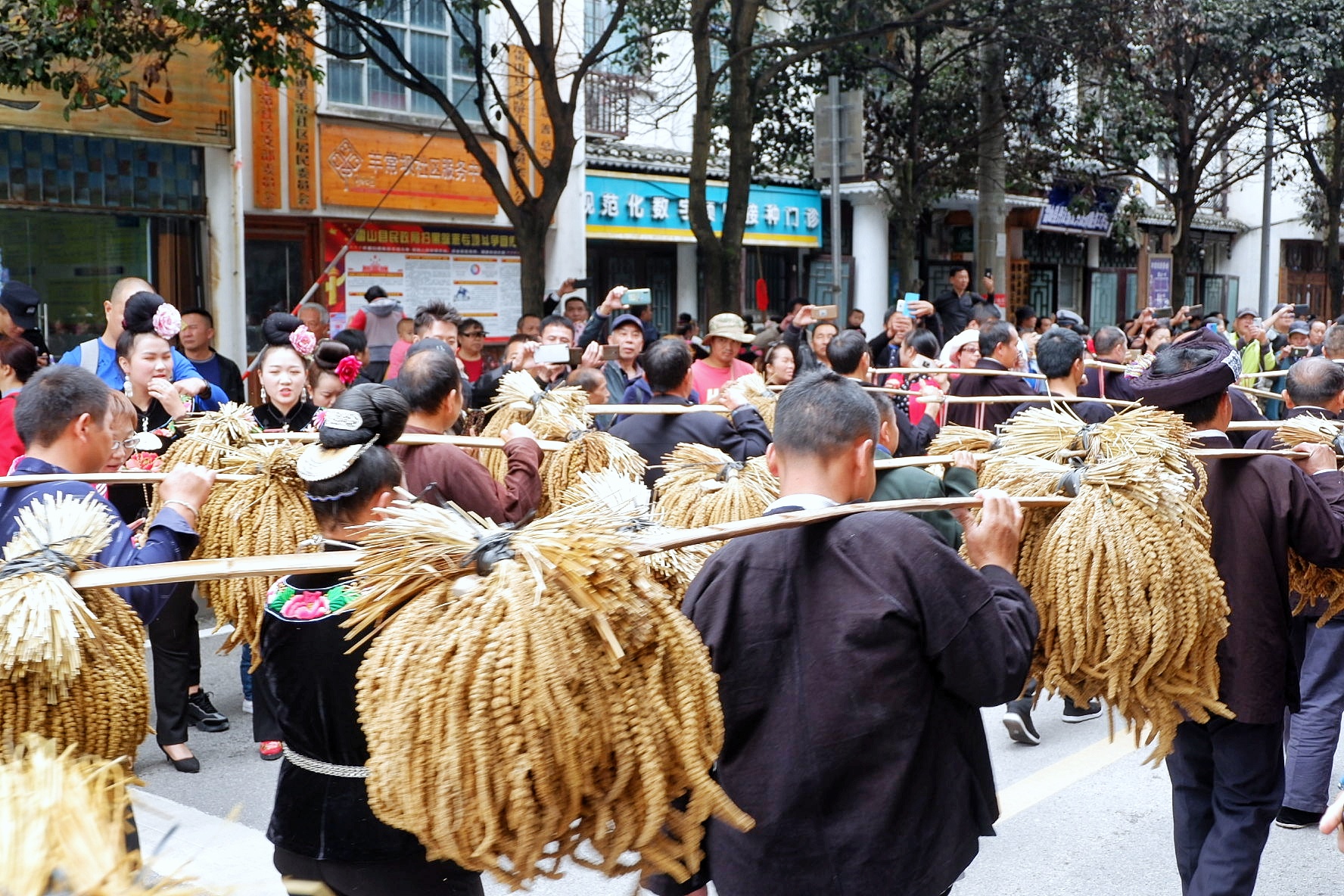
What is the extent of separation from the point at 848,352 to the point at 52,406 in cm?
454

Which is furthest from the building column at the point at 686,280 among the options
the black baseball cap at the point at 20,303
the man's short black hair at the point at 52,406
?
the man's short black hair at the point at 52,406

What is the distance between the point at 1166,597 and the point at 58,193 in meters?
11.5

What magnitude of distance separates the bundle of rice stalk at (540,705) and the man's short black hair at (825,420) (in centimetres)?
64

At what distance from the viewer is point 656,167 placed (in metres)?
18.7

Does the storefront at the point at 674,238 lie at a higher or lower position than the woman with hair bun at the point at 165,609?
higher

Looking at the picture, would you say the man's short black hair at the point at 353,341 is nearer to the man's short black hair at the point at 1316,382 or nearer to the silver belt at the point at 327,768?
the man's short black hair at the point at 1316,382

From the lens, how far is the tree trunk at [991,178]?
17.5 metres

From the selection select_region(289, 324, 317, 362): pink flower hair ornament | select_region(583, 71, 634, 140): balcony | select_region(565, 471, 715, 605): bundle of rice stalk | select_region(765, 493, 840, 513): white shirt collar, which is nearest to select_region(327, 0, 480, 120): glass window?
select_region(583, 71, 634, 140): balcony

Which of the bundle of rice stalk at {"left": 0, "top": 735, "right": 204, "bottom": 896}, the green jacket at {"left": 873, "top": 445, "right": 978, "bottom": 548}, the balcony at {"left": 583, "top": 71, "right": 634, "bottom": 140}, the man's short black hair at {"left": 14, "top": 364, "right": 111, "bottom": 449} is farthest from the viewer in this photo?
the balcony at {"left": 583, "top": 71, "right": 634, "bottom": 140}

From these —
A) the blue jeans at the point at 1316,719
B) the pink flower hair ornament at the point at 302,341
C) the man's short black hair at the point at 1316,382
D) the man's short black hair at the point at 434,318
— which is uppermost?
the man's short black hair at the point at 434,318

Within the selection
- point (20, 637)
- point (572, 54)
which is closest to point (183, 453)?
point (20, 637)

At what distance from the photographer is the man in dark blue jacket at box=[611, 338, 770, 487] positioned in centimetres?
580

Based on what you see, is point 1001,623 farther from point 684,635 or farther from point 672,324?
point 672,324

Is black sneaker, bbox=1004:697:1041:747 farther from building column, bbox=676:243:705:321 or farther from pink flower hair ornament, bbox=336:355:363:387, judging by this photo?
building column, bbox=676:243:705:321
